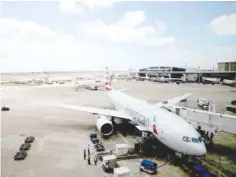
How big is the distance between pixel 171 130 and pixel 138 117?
5.63m

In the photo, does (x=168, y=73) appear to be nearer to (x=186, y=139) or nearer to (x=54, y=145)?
(x=54, y=145)

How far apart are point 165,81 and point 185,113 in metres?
88.0

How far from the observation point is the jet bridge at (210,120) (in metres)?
18.4

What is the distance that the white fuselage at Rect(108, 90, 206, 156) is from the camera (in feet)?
50.5

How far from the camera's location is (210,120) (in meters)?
19.8

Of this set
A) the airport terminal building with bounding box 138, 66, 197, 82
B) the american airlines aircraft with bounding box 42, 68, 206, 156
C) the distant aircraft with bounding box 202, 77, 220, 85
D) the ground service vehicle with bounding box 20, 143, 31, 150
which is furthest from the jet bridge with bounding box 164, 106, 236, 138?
the airport terminal building with bounding box 138, 66, 197, 82

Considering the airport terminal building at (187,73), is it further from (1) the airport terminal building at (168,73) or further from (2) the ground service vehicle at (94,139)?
(2) the ground service vehicle at (94,139)

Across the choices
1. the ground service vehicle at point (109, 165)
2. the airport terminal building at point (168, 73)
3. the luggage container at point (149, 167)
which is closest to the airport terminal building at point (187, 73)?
the airport terminal building at point (168, 73)

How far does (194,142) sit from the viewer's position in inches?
606

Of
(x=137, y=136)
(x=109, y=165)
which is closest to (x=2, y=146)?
(x=109, y=165)

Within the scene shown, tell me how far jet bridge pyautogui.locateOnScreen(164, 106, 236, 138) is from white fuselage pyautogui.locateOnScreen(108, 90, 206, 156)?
3620 mm

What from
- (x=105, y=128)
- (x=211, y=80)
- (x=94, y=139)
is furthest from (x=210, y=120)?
(x=211, y=80)

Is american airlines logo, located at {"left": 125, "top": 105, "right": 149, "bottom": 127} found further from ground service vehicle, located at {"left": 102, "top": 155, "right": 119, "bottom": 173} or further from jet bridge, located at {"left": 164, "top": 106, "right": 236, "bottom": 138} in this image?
ground service vehicle, located at {"left": 102, "top": 155, "right": 119, "bottom": 173}

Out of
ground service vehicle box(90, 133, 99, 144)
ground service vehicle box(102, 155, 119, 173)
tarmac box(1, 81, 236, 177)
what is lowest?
tarmac box(1, 81, 236, 177)
